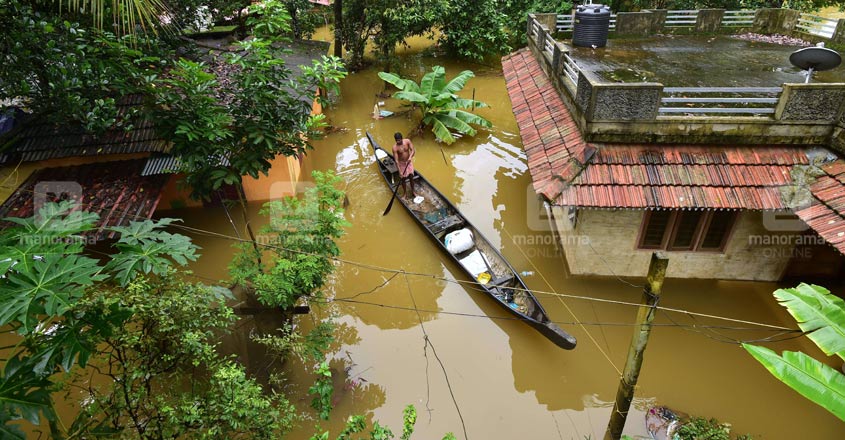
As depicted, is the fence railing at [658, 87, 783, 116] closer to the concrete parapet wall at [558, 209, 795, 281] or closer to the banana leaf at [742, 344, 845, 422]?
the concrete parapet wall at [558, 209, 795, 281]

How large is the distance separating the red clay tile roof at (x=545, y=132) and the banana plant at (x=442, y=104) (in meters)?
2.82

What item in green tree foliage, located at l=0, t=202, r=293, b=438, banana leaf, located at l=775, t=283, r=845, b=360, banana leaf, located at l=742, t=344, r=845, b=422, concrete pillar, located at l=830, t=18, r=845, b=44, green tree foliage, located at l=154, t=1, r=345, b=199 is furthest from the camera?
concrete pillar, located at l=830, t=18, r=845, b=44

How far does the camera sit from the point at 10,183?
8.33 metres

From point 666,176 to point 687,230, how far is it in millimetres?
1716

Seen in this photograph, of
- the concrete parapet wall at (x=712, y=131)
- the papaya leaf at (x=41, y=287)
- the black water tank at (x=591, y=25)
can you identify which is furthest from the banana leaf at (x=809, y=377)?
the black water tank at (x=591, y=25)

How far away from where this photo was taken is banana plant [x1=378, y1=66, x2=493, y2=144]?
43.6ft

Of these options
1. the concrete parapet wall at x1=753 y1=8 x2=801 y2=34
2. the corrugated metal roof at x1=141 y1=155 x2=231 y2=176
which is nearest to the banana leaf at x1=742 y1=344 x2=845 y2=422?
the corrugated metal roof at x1=141 y1=155 x2=231 y2=176

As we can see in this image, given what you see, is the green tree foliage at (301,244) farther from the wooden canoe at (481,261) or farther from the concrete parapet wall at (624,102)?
the concrete parapet wall at (624,102)

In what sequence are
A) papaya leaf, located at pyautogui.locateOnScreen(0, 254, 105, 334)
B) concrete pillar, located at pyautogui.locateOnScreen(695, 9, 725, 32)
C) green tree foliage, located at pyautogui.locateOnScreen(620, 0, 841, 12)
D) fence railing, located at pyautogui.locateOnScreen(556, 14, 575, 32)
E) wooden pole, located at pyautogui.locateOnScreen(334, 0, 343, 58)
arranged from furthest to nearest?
1. wooden pole, located at pyautogui.locateOnScreen(334, 0, 343, 58)
2. green tree foliage, located at pyautogui.locateOnScreen(620, 0, 841, 12)
3. fence railing, located at pyautogui.locateOnScreen(556, 14, 575, 32)
4. concrete pillar, located at pyautogui.locateOnScreen(695, 9, 725, 32)
5. papaya leaf, located at pyautogui.locateOnScreen(0, 254, 105, 334)

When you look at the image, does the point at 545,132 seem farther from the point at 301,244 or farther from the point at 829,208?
the point at 301,244

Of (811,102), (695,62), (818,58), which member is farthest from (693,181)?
(695,62)

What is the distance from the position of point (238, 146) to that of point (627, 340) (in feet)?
23.3

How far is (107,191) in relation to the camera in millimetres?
7938

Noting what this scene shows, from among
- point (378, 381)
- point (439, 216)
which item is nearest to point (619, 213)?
point (439, 216)
